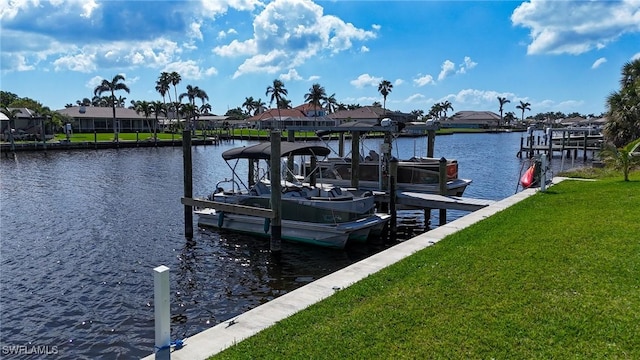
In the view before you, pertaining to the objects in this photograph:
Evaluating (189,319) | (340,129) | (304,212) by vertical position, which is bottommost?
(189,319)

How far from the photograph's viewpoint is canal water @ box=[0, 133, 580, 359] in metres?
10.6

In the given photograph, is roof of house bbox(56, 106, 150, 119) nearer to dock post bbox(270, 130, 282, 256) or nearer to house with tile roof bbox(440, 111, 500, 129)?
dock post bbox(270, 130, 282, 256)

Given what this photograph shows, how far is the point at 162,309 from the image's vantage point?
5.80 m

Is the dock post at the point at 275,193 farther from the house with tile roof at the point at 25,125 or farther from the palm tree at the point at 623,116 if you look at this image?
the house with tile roof at the point at 25,125

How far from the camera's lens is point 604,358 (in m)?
5.06

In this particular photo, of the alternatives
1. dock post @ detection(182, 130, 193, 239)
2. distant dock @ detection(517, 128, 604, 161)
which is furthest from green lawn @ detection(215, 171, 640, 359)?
distant dock @ detection(517, 128, 604, 161)

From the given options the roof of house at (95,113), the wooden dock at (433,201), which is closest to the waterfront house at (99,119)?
the roof of house at (95,113)

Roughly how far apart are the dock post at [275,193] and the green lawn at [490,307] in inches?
252

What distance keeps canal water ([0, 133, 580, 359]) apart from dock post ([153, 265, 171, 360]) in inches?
162

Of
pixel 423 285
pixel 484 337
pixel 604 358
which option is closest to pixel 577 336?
pixel 604 358

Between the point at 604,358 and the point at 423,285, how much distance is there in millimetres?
2978

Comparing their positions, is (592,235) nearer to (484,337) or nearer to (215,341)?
(484,337)

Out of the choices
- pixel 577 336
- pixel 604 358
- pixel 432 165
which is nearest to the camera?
pixel 604 358

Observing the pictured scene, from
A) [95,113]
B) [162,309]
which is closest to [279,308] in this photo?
[162,309]
